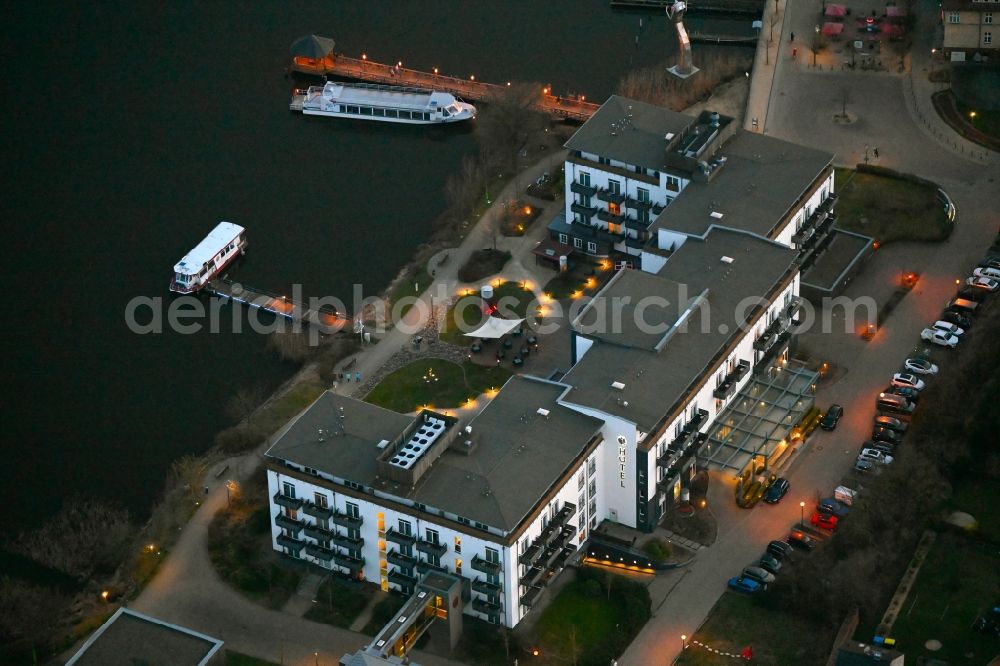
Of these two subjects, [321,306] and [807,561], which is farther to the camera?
[321,306]

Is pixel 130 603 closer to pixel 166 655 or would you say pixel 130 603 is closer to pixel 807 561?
pixel 166 655

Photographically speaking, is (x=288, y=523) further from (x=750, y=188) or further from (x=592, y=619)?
(x=750, y=188)

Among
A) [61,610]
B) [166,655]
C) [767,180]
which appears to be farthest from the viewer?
[767,180]

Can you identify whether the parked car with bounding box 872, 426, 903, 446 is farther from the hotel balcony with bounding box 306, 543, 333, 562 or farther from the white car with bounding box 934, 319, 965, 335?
the hotel balcony with bounding box 306, 543, 333, 562

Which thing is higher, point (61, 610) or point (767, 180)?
point (767, 180)

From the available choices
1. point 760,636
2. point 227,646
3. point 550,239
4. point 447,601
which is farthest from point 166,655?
point 550,239

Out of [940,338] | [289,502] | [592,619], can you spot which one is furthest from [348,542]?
[940,338]
